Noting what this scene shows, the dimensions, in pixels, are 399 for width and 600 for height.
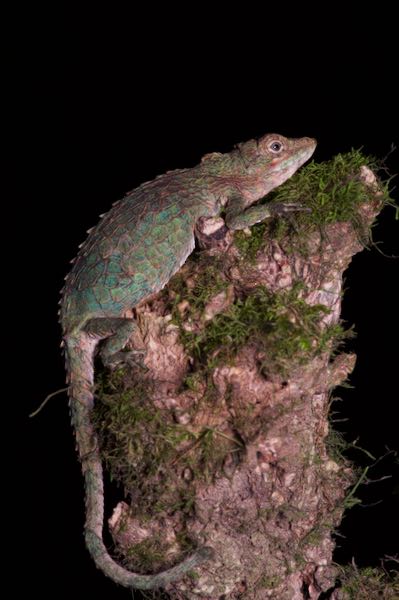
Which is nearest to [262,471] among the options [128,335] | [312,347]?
[312,347]

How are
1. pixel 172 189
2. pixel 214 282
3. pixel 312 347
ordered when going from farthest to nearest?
pixel 172 189 → pixel 214 282 → pixel 312 347

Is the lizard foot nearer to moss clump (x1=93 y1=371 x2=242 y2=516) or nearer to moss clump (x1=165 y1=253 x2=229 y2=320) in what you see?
moss clump (x1=93 y1=371 x2=242 y2=516)

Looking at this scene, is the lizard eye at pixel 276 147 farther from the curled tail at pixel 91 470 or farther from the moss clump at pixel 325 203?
the curled tail at pixel 91 470

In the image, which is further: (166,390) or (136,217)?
(136,217)

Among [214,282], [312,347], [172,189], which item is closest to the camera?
[312,347]

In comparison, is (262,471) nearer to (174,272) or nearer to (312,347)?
(312,347)

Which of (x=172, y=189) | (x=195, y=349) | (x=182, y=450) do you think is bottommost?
(x=182, y=450)

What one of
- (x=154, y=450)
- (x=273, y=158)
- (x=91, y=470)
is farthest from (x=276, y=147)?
(x=91, y=470)

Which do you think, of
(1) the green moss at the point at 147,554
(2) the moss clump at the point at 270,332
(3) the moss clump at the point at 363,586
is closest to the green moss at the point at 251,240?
(2) the moss clump at the point at 270,332
